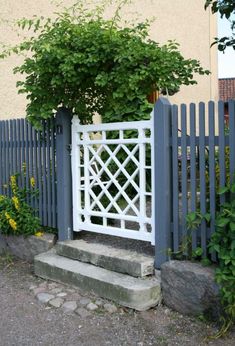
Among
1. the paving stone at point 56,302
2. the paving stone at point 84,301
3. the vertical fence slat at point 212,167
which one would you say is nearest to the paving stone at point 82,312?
the paving stone at point 84,301

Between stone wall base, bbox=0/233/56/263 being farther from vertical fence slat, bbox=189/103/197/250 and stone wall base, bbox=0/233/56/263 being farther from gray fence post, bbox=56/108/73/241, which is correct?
vertical fence slat, bbox=189/103/197/250

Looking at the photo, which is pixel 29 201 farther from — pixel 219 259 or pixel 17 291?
pixel 219 259

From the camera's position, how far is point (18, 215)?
5.32 metres

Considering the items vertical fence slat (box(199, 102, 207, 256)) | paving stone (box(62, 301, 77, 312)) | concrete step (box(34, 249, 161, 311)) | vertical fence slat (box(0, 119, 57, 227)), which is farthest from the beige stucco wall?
vertical fence slat (box(199, 102, 207, 256))

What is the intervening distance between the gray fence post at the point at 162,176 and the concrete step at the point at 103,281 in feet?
0.88

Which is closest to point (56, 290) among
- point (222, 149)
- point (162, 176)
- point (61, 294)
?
point (61, 294)

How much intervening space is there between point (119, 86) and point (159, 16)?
249 inches

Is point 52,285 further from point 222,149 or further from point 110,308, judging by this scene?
point 222,149

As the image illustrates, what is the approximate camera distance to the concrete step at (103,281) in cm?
376

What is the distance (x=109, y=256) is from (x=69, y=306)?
59 cm

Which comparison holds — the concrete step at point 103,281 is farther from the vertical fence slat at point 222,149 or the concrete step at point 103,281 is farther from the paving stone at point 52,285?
the vertical fence slat at point 222,149

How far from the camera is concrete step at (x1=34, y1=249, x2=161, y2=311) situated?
3.76 m

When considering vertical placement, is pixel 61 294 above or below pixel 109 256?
below

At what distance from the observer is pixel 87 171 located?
4824 mm
